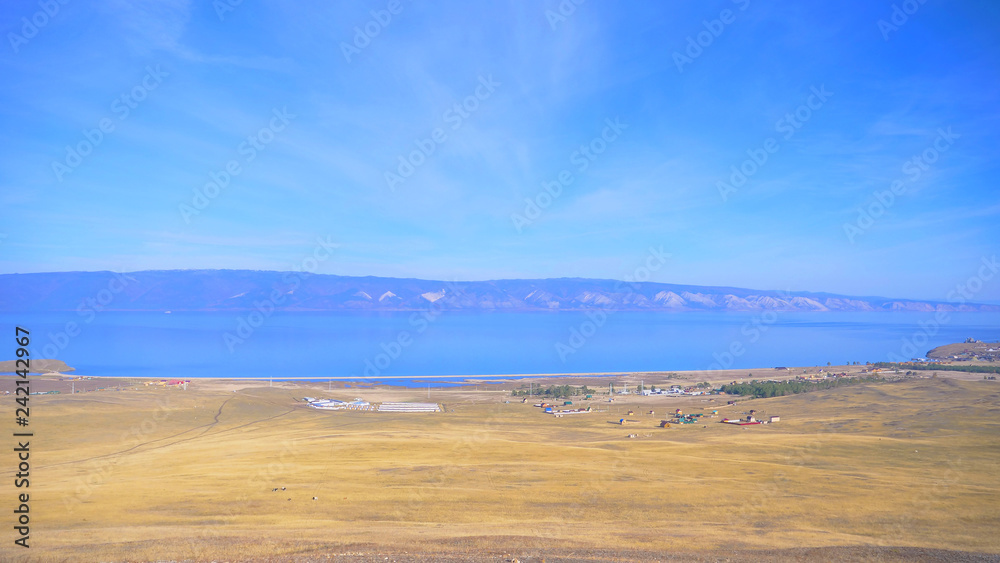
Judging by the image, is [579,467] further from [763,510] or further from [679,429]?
[679,429]

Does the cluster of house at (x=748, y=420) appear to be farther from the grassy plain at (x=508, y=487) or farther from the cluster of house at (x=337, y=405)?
the cluster of house at (x=337, y=405)

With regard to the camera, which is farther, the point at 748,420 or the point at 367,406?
the point at 367,406

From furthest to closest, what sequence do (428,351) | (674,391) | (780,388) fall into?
1. (428,351)
2. (674,391)
3. (780,388)

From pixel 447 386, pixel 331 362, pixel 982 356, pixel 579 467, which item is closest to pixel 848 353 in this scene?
pixel 982 356

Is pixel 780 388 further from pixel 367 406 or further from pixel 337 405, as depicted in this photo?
pixel 337 405

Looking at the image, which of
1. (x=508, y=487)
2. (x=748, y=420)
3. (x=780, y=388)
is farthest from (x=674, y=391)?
(x=508, y=487)

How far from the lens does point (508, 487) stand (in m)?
14.9

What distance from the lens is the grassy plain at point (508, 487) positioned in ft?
32.7

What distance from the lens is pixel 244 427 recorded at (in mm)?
25672

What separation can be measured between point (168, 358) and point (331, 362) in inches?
A: 762

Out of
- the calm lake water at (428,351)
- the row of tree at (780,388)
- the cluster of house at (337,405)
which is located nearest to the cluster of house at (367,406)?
the cluster of house at (337,405)

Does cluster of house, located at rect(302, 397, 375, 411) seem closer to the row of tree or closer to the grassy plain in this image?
the grassy plain

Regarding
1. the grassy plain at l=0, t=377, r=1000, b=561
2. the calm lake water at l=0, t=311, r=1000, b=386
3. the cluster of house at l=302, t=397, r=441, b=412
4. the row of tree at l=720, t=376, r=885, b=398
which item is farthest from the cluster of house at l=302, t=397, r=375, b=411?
the row of tree at l=720, t=376, r=885, b=398

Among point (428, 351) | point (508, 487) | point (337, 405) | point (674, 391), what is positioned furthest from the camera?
point (428, 351)
